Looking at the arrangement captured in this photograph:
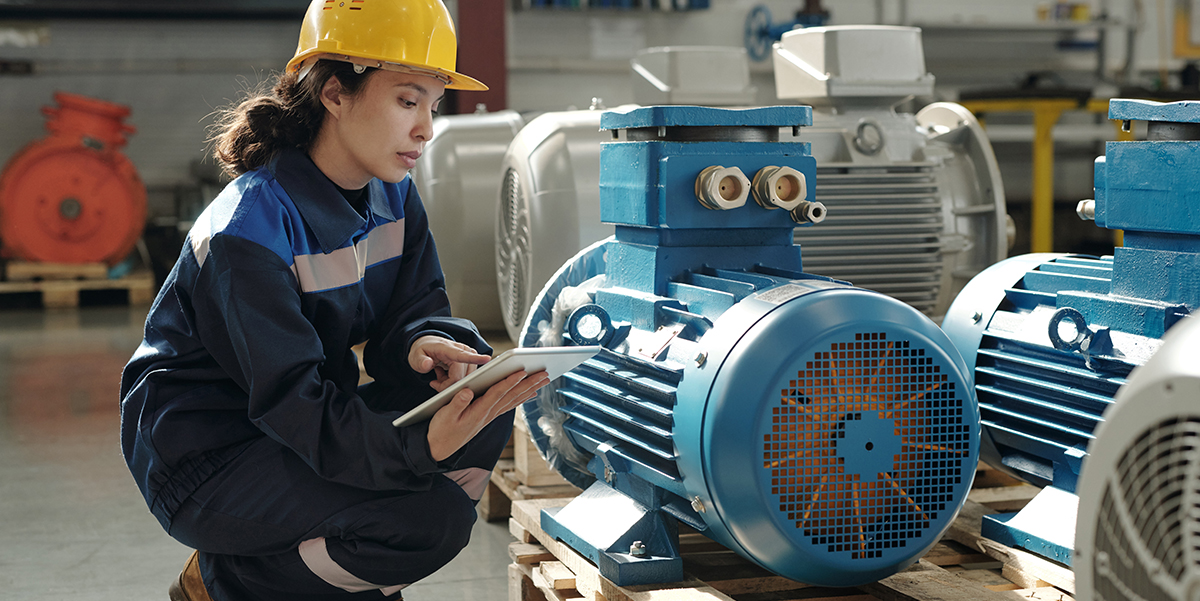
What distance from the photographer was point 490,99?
218 inches

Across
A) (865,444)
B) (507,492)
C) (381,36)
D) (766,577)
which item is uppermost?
(381,36)

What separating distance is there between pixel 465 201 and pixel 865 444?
2264 millimetres

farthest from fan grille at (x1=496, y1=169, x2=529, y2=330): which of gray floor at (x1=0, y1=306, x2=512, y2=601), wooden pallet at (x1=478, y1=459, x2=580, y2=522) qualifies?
gray floor at (x1=0, y1=306, x2=512, y2=601)

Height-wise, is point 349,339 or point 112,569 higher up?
point 349,339

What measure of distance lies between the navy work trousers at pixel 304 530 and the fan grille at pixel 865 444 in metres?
0.54

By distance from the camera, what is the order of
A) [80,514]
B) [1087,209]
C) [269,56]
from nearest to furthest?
[1087,209], [80,514], [269,56]

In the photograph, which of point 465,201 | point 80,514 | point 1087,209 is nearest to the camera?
point 1087,209

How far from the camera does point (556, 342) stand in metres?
2.19

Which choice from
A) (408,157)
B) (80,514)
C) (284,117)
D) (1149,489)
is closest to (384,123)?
(408,157)

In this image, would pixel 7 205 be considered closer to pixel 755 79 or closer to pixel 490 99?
pixel 490 99

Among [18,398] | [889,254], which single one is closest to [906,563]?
[889,254]

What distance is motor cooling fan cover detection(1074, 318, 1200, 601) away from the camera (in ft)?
2.87

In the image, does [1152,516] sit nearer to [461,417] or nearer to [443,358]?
[461,417]

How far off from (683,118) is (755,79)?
658 cm
